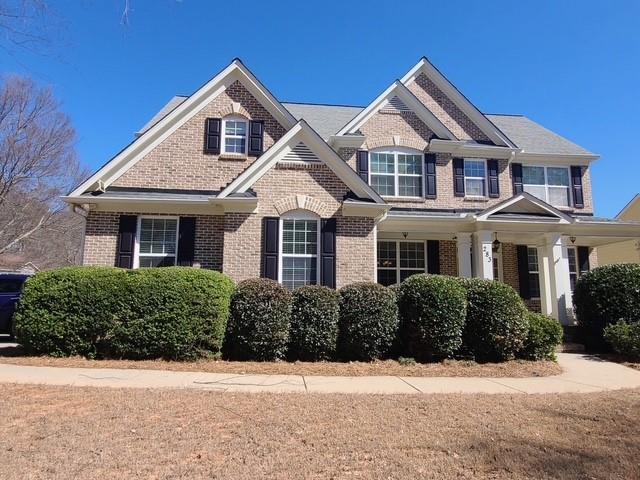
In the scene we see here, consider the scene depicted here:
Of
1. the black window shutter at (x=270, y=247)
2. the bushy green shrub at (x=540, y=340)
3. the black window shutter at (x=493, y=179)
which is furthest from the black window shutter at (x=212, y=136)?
the black window shutter at (x=493, y=179)

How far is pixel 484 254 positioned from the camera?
13.6m

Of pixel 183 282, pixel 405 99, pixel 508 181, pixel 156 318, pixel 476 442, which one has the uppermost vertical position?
pixel 405 99

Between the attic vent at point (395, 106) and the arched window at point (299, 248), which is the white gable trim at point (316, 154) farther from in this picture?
the attic vent at point (395, 106)

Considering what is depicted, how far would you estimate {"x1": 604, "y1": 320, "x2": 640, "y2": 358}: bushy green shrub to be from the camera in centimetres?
998

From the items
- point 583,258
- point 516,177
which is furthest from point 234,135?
point 583,258

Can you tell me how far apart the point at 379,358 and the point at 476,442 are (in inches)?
200

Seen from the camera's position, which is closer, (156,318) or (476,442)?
(476,442)

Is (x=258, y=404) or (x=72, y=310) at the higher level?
(x=72, y=310)

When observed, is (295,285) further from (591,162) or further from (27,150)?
(27,150)

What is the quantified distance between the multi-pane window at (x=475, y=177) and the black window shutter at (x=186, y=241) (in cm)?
976

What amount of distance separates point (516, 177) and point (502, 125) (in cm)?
390

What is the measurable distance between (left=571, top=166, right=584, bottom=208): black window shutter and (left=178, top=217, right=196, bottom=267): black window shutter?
13799 mm

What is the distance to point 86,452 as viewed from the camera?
3.95m

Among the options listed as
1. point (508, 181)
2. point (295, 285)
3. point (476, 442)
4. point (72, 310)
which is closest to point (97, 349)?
point (72, 310)
